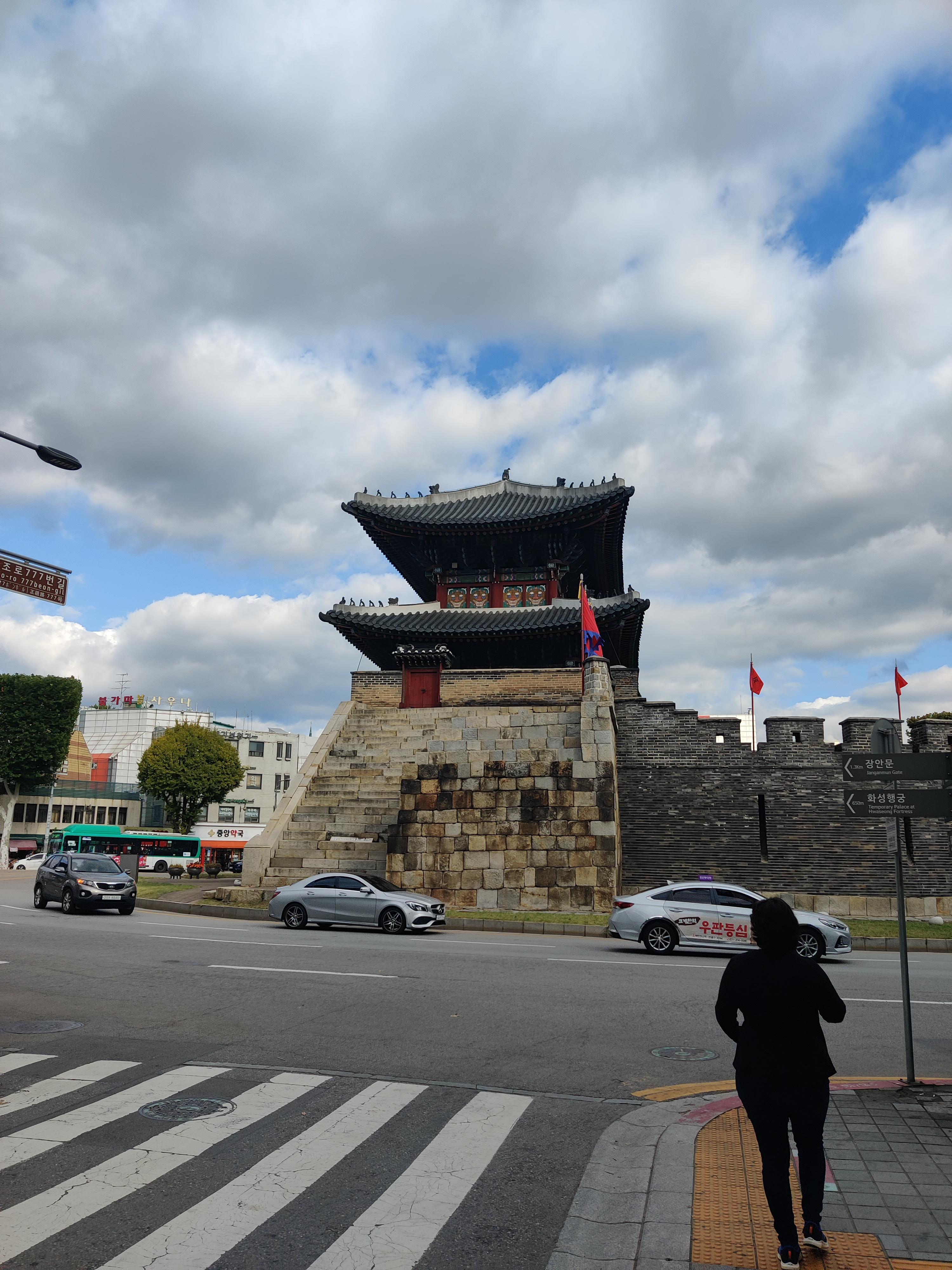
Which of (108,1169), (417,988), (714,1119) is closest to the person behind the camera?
(108,1169)

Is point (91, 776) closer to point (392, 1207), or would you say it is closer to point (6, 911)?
point (6, 911)

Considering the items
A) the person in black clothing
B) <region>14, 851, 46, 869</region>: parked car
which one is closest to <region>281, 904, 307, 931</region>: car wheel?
the person in black clothing

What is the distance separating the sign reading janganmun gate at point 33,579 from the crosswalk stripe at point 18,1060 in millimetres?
4460

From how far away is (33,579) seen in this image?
955cm

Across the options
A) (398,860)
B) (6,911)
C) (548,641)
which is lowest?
(6,911)

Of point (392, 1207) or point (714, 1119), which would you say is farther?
point (714, 1119)

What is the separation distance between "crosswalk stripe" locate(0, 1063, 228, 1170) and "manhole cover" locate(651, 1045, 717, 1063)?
3619 mm

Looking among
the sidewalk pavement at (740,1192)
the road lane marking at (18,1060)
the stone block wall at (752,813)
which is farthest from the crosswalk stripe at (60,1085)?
the stone block wall at (752,813)

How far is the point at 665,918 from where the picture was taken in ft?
47.7

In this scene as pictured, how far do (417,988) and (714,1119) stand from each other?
17.4 feet

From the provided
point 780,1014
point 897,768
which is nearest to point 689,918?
point 897,768

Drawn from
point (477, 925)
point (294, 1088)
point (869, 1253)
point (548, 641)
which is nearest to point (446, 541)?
point (548, 641)

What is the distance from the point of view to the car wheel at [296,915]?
1766cm

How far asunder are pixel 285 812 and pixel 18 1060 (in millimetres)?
16782
